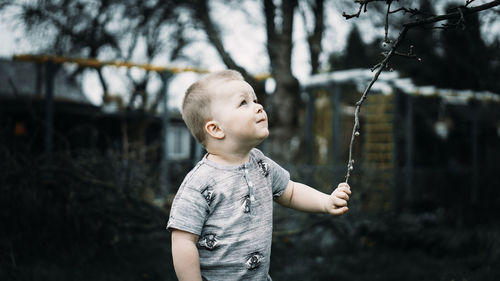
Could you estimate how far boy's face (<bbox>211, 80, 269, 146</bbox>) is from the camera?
1.93 m

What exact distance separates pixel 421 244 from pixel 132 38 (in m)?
11.6

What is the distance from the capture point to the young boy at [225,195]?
1907 millimetres

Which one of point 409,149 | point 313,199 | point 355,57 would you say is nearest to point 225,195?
point 313,199

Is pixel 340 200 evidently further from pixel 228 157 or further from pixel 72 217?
pixel 72 217

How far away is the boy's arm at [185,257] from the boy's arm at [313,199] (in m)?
0.52

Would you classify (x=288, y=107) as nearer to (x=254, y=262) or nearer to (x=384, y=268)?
(x=384, y=268)

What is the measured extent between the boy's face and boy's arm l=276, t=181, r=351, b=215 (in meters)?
0.35

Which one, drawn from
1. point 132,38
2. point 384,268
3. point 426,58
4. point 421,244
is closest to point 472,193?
point 426,58

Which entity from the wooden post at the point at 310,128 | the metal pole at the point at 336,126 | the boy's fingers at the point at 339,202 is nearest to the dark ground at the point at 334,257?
the boy's fingers at the point at 339,202

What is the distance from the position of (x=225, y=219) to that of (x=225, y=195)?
9 centimetres

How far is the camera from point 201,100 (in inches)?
78.4

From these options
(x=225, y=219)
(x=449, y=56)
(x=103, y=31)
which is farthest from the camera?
(x=103, y=31)

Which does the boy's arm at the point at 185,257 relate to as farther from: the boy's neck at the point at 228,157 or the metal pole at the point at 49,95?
the metal pole at the point at 49,95

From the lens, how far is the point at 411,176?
8.49 meters
